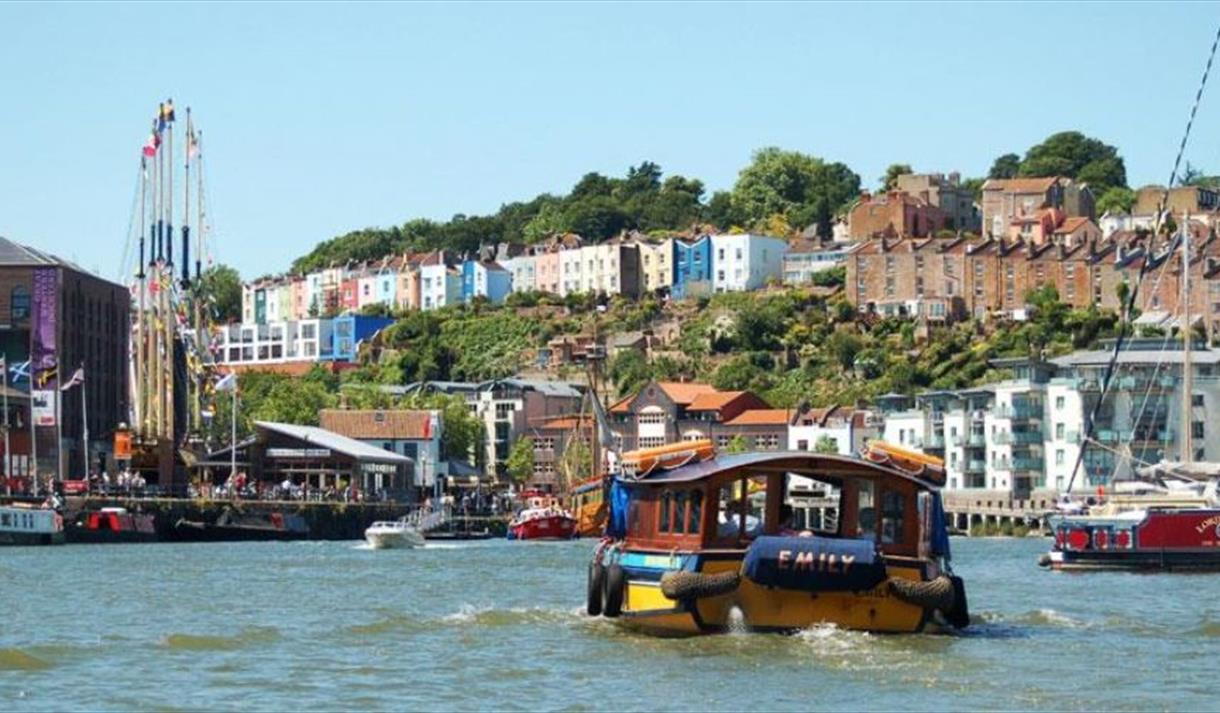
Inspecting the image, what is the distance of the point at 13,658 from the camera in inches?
1810

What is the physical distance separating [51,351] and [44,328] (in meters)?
1.21

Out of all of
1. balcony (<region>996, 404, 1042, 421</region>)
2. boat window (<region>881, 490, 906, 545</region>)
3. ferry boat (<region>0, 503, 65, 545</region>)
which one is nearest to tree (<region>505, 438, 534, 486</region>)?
balcony (<region>996, 404, 1042, 421</region>)

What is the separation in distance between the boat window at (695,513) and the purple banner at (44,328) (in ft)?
317

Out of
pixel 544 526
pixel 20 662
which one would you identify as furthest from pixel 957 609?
pixel 544 526

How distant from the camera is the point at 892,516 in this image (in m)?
47.8

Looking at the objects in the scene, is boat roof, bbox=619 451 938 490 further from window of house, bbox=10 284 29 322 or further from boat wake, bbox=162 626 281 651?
window of house, bbox=10 284 29 322

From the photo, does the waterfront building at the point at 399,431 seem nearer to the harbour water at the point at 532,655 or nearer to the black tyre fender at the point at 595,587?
the harbour water at the point at 532,655

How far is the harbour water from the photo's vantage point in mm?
39906

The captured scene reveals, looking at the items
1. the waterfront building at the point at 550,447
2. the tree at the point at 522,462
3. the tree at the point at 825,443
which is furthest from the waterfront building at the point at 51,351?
the tree at the point at 825,443

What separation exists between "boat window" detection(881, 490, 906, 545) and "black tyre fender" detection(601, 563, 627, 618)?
509 cm

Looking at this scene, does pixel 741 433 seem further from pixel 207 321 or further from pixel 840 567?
pixel 840 567

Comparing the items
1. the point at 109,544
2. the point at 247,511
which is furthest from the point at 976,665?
the point at 247,511

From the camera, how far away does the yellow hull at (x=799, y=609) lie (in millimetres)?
46312

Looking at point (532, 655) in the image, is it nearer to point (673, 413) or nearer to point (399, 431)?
point (399, 431)
